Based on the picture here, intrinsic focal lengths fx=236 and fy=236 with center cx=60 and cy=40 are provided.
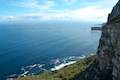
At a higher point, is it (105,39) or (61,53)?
(105,39)

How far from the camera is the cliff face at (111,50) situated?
3710 centimetres

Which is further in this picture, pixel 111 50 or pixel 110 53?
pixel 110 53

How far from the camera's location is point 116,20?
40.9 meters

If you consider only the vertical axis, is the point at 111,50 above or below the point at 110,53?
above

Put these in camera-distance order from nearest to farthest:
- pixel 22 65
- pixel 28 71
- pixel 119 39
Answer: pixel 119 39, pixel 28 71, pixel 22 65

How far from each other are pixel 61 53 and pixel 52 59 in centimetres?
2220

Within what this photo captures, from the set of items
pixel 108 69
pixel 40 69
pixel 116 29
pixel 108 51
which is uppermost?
pixel 116 29

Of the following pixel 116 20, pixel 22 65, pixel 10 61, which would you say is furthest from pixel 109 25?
pixel 10 61

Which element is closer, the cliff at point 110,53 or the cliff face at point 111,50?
the cliff face at point 111,50

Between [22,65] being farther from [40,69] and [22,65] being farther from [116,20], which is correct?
[116,20]

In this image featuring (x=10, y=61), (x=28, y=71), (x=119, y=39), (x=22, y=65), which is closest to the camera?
(x=119, y=39)

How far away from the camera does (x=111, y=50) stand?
4031cm

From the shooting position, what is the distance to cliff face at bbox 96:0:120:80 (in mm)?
37103

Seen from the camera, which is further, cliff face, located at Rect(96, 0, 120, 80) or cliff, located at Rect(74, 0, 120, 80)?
cliff, located at Rect(74, 0, 120, 80)
